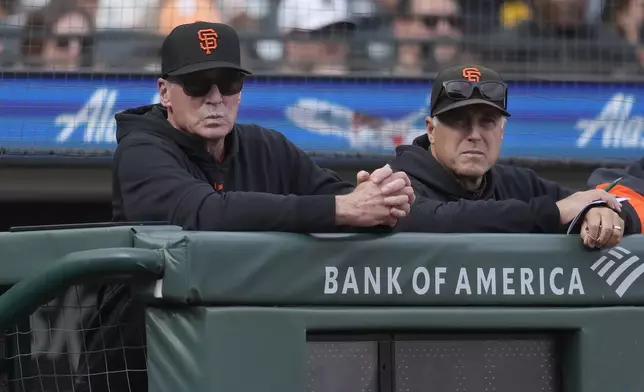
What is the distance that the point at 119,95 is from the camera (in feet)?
20.9

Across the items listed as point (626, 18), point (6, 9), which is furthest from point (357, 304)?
point (626, 18)

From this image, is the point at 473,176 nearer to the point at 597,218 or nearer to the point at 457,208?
the point at 457,208

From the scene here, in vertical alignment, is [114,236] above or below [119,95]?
below

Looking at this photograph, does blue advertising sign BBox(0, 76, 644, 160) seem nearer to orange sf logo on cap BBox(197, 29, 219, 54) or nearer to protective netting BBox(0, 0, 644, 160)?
protective netting BBox(0, 0, 644, 160)

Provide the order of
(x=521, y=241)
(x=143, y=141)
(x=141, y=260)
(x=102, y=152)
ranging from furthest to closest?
(x=102, y=152) → (x=143, y=141) → (x=521, y=241) → (x=141, y=260)

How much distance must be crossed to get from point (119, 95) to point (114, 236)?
4.18 meters

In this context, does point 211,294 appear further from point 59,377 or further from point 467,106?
point 467,106

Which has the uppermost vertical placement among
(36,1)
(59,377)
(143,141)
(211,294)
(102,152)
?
(36,1)

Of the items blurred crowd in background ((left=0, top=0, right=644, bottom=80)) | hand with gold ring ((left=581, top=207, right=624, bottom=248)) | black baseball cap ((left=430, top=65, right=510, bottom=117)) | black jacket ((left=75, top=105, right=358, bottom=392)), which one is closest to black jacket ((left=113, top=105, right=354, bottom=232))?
black jacket ((left=75, top=105, right=358, bottom=392))

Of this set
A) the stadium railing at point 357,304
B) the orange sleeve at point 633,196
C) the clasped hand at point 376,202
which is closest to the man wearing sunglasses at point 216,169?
the clasped hand at point 376,202

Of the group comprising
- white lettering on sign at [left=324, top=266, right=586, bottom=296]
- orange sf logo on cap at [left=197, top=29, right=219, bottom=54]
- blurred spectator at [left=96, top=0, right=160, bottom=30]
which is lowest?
white lettering on sign at [left=324, top=266, right=586, bottom=296]

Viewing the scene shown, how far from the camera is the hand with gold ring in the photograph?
2385 millimetres

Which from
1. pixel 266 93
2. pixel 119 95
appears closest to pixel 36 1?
pixel 119 95

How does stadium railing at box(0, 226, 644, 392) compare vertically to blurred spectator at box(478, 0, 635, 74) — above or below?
below
